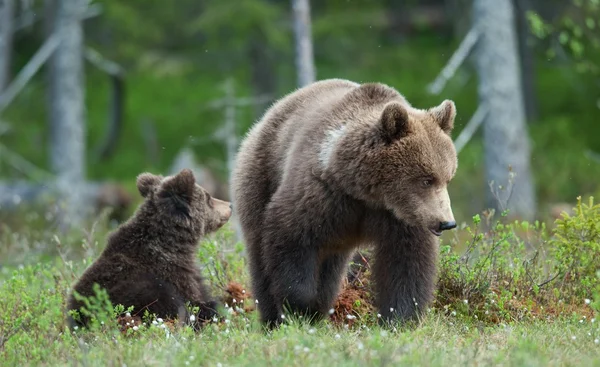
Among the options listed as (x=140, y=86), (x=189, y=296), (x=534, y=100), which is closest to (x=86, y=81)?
(x=140, y=86)

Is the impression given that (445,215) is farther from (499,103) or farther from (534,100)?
(534,100)

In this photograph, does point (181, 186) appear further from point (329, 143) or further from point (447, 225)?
point (447, 225)

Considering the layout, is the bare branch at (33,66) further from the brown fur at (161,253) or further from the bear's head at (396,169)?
the bear's head at (396,169)

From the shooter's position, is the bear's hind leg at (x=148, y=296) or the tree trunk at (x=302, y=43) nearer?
the bear's hind leg at (x=148, y=296)

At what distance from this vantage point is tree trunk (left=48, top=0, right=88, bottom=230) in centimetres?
1968

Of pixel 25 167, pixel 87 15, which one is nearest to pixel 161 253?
pixel 87 15

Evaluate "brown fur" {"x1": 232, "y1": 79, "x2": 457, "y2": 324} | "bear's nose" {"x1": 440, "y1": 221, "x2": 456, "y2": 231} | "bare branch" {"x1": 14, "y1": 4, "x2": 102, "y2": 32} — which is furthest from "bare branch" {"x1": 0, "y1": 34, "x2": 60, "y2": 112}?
"bear's nose" {"x1": 440, "y1": 221, "x2": 456, "y2": 231}

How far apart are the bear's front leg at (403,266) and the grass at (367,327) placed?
0.50ft

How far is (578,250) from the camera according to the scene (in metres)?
7.29

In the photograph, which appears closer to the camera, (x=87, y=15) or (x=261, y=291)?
(x=261, y=291)

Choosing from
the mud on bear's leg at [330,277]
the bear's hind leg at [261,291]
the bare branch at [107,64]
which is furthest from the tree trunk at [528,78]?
the bear's hind leg at [261,291]

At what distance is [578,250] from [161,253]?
3.11 m

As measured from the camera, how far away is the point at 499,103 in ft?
52.8

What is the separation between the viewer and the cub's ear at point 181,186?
774 centimetres
